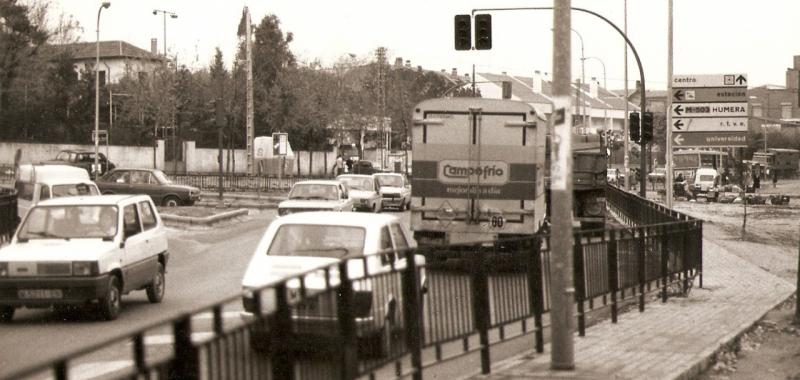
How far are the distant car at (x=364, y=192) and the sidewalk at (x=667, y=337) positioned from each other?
21132mm

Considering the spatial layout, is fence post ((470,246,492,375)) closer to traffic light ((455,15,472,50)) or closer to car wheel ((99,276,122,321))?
car wheel ((99,276,122,321))

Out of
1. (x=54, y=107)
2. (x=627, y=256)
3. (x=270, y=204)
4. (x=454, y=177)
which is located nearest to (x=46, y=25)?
(x=54, y=107)

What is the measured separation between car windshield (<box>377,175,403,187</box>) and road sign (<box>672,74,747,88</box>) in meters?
21.8

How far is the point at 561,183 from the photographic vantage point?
10.5 meters

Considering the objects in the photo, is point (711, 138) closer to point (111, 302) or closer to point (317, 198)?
point (317, 198)

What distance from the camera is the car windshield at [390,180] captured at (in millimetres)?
49688

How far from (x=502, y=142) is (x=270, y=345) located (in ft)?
55.7

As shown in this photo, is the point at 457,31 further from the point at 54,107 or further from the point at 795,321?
the point at 54,107

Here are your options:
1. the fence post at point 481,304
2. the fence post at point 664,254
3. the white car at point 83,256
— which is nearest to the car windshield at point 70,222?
the white car at point 83,256

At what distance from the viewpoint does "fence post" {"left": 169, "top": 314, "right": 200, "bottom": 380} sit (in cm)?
501

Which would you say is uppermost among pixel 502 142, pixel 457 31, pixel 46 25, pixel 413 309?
pixel 46 25

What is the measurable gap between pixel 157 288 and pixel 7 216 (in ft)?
27.3

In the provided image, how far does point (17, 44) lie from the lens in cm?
6956

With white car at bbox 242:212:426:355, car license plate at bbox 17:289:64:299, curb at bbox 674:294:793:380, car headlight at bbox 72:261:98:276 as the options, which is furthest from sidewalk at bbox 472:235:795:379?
car license plate at bbox 17:289:64:299
